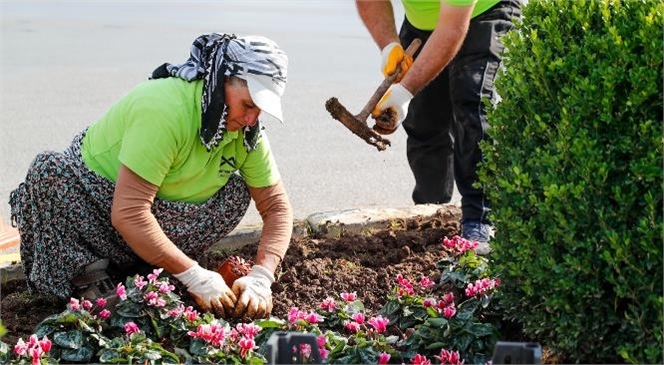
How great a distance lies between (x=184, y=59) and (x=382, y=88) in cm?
638

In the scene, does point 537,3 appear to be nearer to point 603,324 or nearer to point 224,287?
point 603,324

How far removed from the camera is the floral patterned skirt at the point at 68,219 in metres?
4.41

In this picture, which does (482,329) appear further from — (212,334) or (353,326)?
(212,334)

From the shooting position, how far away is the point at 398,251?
16.4 feet

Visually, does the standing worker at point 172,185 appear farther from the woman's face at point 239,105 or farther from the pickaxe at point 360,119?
the pickaxe at point 360,119

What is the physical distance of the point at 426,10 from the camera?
548 cm

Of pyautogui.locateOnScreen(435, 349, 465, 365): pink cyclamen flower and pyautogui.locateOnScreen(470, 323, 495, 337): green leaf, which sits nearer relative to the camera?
pyautogui.locateOnScreen(435, 349, 465, 365): pink cyclamen flower

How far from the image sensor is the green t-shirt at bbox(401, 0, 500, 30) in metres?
5.37

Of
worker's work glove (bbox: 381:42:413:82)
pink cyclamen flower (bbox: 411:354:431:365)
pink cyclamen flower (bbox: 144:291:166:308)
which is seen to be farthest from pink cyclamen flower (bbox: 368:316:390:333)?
worker's work glove (bbox: 381:42:413:82)

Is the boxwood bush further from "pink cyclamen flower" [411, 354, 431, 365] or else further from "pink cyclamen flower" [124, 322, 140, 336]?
"pink cyclamen flower" [124, 322, 140, 336]

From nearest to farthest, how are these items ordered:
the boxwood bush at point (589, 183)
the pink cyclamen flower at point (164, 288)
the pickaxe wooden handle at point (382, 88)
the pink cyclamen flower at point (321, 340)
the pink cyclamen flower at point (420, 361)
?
the boxwood bush at point (589, 183), the pink cyclamen flower at point (420, 361), the pink cyclamen flower at point (321, 340), the pink cyclamen flower at point (164, 288), the pickaxe wooden handle at point (382, 88)

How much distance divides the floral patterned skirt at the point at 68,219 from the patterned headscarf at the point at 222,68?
423mm

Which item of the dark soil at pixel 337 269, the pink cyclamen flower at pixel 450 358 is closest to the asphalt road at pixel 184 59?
the dark soil at pixel 337 269

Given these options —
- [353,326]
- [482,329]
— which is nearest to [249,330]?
[353,326]
